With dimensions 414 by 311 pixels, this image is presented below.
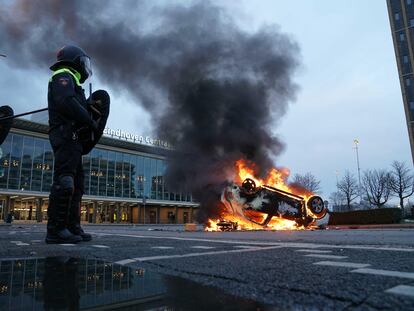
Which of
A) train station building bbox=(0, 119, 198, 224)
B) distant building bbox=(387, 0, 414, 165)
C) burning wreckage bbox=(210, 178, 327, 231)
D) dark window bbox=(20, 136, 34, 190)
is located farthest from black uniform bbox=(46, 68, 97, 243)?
distant building bbox=(387, 0, 414, 165)

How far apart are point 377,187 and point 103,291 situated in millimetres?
62365

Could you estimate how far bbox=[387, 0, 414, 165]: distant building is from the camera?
60000 mm

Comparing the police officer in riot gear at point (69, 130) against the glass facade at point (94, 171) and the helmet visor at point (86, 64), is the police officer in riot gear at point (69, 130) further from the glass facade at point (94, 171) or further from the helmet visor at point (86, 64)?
the glass facade at point (94, 171)

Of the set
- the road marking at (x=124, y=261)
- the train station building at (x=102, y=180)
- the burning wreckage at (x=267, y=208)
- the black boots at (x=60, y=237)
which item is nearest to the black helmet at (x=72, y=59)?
the black boots at (x=60, y=237)

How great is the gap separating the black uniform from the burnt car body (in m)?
14.5

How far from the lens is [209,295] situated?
1.73 m

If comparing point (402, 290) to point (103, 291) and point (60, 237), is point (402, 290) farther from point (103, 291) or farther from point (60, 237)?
point (60, 237)

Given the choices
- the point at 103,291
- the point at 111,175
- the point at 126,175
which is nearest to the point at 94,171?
the point at 111,175

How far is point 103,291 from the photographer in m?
1.86

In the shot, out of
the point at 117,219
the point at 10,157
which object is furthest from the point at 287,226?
the point at 117,219

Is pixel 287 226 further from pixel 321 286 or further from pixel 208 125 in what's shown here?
pixel 321 286

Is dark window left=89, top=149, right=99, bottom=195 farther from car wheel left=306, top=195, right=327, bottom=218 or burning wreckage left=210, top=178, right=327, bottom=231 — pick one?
car wheel left=306, top=195, right=327, bottom=218

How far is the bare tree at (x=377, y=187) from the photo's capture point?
5571 centimetres

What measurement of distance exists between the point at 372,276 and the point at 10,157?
51.9 meters
